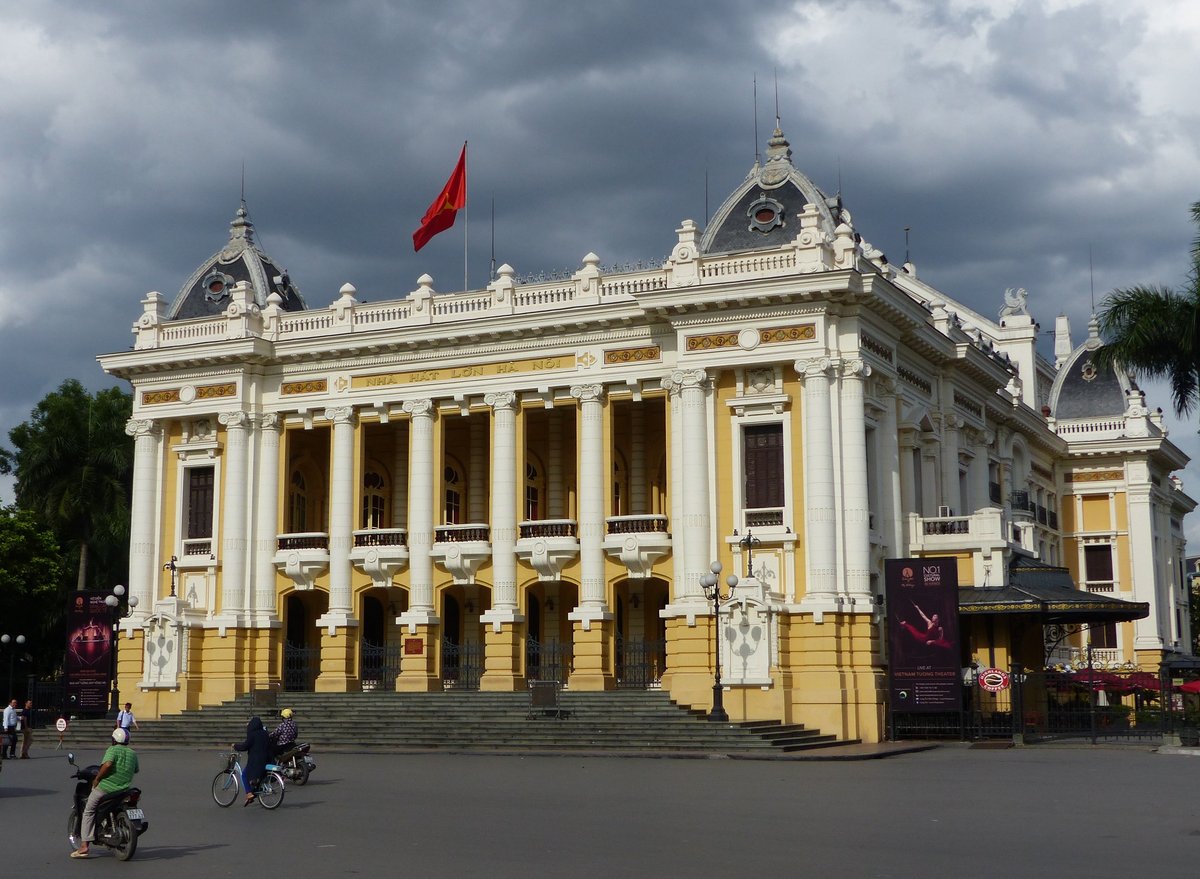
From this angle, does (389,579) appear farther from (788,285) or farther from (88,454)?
(88,454)

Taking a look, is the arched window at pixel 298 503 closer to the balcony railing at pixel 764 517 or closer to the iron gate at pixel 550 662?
the iron gate at pixel 550 662

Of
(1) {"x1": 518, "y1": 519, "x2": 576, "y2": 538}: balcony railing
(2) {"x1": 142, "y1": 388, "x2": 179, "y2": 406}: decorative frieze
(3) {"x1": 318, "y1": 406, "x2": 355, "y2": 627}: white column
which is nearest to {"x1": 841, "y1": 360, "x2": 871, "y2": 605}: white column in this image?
(1) {"x1": 518, "y1": 519, "x2": 576, "y2": 538}: balcony railing

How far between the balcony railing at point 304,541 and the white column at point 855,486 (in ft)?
54.7

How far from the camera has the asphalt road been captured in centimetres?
1413

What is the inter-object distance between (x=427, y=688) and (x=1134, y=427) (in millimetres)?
36835

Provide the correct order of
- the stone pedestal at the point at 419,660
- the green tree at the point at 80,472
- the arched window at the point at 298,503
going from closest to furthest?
the stone pedestal at the point at 419,660, the arched window at the point at 298,503, the green tree at the point at 80,472

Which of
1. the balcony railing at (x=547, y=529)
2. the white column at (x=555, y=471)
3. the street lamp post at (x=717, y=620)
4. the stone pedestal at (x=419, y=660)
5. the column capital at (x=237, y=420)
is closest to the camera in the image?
the street lamp post at (x=717, y=620)

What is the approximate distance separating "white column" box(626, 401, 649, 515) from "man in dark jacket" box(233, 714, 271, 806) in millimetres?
26186

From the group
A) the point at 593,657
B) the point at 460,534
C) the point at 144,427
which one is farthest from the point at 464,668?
the point at 144,427

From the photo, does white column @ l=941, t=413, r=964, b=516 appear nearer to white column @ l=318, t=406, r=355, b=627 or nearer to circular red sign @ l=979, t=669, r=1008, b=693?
circular red sign @ l=979, t=669, r=1008, b=693

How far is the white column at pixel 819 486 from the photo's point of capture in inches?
1443

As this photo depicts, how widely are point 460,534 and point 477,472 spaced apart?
14.7 ft

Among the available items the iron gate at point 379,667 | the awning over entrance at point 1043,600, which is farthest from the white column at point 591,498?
the awning over entrance at point 1043,600

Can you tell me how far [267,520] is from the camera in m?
44.6
